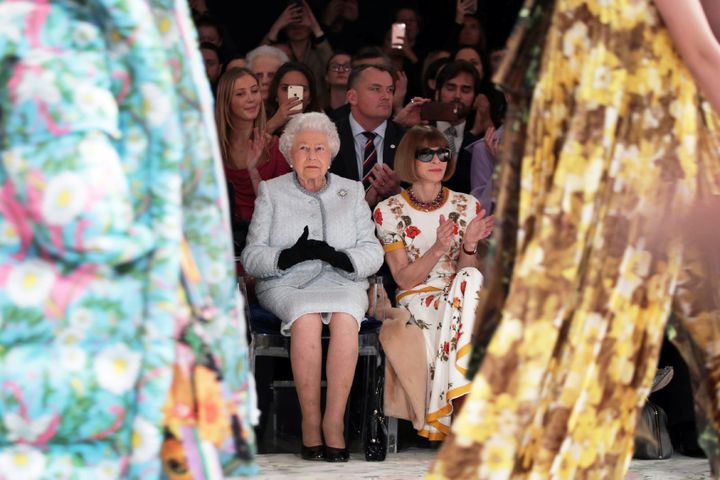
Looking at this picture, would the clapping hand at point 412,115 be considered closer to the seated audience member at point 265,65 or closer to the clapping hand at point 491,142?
the clapping hand at point 491,142

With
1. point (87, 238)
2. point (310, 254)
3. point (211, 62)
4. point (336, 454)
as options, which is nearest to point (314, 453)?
point (336, 454)

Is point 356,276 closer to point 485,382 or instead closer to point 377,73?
point 377,73

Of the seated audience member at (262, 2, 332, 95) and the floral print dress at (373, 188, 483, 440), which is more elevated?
the seated audience member at (262, 2, 332, 95)

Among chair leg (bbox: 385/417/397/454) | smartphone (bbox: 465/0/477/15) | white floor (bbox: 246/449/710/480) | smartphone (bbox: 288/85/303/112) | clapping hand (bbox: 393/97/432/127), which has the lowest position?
white floor (bbox: 246/449/710/480)

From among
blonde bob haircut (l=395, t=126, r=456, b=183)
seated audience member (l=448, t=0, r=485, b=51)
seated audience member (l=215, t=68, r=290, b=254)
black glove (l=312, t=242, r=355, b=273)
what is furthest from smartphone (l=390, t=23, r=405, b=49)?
black glove (l=312, t=242, r=355, b=273)

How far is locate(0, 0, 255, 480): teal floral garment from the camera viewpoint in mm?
2156

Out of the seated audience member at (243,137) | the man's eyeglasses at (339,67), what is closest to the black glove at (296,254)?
the seated audience member at (243,137)

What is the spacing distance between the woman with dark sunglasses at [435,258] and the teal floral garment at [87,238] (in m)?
2.86

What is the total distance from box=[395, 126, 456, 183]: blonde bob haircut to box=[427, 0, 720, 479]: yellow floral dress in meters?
2.60

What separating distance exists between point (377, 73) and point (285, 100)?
1.52 ft

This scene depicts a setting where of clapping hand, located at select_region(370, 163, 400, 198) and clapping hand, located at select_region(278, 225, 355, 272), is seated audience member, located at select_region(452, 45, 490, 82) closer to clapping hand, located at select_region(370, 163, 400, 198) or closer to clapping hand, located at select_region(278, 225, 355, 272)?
clapping hand, located at select_region(370, 163, 400, 198)

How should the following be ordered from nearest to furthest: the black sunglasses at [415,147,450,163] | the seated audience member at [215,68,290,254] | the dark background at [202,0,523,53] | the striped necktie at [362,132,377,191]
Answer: the black sunglasses at [415,147,450,163] → the seated audience member at [215,68,290,254] → the striped necktie at [362,132,377,191] → the dark background at [202,0,523,53]

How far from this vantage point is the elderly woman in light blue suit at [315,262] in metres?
4.93

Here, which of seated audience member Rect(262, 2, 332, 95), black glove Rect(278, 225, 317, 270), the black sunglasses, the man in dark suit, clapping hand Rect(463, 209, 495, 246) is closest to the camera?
black glove Rect(278, 225, 317, 270)
